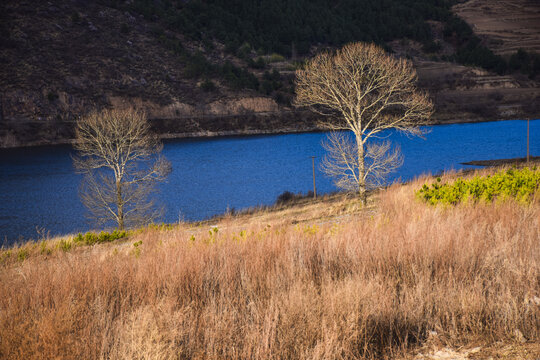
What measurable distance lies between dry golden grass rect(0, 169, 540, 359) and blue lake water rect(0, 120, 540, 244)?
1360 centimetres

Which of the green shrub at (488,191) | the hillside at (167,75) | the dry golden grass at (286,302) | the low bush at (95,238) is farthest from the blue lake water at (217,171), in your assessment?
the dry golden grass at (286,302)

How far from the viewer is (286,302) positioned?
3523mm

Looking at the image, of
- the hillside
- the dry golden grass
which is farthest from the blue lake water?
the dry golden grass

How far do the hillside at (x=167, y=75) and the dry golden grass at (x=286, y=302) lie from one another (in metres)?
70.5

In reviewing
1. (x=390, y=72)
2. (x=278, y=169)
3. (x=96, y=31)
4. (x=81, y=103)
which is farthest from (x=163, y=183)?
(x=96, y=31)

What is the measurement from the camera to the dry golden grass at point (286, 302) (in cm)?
315

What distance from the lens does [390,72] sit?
2073 centimetres

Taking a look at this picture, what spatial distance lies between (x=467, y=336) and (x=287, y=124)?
8003cm

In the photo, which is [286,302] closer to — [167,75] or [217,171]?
[217,171]

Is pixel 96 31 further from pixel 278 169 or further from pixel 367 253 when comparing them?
pixel 367 253

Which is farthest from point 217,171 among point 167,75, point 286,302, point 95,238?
point 167,75

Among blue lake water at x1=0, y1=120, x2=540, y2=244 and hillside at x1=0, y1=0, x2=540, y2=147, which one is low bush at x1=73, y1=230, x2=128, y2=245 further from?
hillside at x1=0, y1=0, x2=540, y2=147

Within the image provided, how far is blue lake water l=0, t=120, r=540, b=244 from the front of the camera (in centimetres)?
3027

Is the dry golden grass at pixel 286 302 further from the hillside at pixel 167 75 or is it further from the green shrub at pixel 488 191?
the hillside at pixel 167 75
